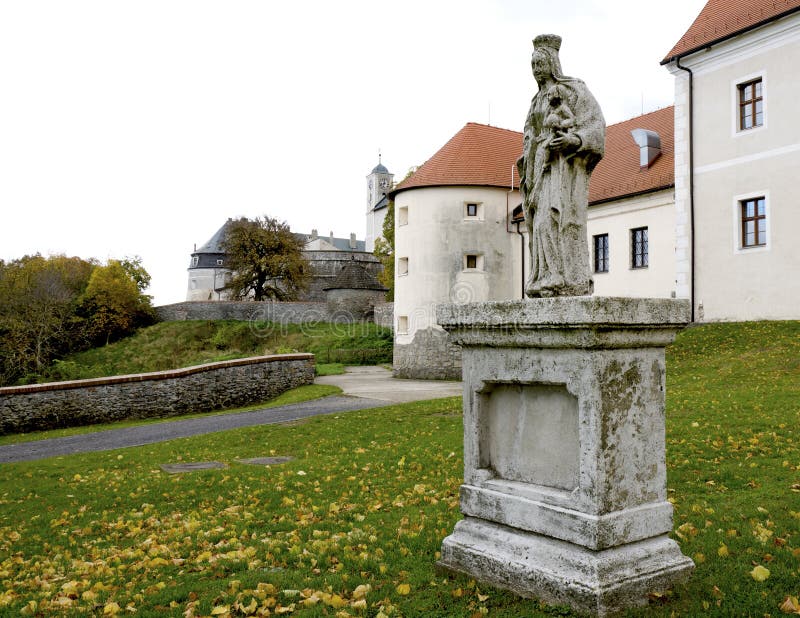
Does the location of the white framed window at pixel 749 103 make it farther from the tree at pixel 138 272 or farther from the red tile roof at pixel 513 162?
the tree at pixel 138 272

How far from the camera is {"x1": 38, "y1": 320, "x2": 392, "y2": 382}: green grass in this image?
4369cm

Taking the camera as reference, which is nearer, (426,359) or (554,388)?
(554,388)

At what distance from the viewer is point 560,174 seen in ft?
15.6

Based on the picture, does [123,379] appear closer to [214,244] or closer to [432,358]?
[432,358]

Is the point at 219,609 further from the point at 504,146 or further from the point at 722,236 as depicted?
the point at 504,146

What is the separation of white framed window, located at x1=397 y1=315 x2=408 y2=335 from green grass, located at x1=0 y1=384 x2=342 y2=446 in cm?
791

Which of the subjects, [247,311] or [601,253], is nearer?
[601,253]

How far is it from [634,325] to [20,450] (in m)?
14.6

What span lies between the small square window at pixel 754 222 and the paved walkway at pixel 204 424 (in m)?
10.4

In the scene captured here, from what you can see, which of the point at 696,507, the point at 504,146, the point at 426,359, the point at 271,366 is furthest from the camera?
the point at 504,146

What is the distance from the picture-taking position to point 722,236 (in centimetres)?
2256

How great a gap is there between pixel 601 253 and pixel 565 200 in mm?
24456

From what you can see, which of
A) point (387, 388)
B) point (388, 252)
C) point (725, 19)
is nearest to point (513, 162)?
point (725, 19)

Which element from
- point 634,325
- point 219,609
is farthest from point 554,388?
point 219,609
